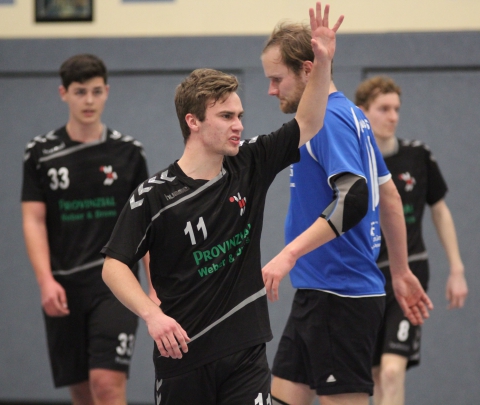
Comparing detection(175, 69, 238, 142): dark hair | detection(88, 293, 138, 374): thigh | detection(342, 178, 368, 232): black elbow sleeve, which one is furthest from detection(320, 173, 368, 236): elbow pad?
detection(88, 293, 138, 374): thigh

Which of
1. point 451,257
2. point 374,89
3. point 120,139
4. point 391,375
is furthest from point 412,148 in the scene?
point 120,139

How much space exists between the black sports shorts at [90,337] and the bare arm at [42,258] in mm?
115

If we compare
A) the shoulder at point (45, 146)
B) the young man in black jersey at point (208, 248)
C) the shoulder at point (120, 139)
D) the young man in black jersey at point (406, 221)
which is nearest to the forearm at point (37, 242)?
the shoulder at point (45, 146)

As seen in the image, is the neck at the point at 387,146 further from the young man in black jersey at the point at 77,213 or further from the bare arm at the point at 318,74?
the bare arm at the point at 318,74

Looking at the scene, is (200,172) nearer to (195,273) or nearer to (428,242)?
(195,273)

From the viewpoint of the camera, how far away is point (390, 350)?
4.59 m

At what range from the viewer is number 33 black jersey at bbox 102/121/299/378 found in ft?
9.26

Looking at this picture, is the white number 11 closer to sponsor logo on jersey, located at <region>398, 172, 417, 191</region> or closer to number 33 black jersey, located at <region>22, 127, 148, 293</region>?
number 33 black jersey, located at <region>22, 127, 148, 293</region>

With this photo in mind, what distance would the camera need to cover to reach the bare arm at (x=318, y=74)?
294 cm

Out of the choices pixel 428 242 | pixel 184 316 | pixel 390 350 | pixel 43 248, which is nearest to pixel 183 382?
pixel 184 316

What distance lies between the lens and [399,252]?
3.46 meters

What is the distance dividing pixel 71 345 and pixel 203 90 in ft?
6.67

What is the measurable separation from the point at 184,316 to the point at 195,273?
0.16 meters

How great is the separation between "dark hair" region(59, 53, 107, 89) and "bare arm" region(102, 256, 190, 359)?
1.93m
